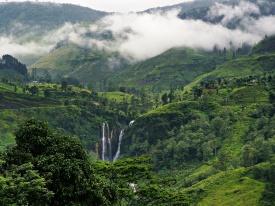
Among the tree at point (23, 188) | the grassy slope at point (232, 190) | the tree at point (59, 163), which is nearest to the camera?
the tree at point (23, 188)

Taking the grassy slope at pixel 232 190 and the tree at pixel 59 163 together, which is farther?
the grassy slope at pixel 232 190

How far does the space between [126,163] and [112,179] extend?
2410 mm

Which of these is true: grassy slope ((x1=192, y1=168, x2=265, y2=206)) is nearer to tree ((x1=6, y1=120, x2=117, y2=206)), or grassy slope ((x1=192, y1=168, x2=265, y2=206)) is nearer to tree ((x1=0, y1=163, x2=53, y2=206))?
tree ((x1=6, y1=120, x2=117, y2=206))

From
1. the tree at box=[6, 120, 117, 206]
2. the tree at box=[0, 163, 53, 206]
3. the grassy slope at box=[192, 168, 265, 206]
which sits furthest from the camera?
the grassy slope at box=[192, 168, 265, 206]

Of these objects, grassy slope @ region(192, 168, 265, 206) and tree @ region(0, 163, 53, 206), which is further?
grassy slope @ region(192, 168, 265, 206)

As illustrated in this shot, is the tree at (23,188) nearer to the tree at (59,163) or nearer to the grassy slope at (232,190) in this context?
the tree at (59,163)

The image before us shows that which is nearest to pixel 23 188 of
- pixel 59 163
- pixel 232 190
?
pixel 59 163

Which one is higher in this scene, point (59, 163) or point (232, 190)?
point (59, 163)

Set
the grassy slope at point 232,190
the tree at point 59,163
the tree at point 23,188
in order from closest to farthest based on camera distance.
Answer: the tree at point 23,188, the tree at point 59,163, the grassy slope at point 232,190

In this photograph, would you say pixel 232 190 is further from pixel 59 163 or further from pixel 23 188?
pixel 23 188

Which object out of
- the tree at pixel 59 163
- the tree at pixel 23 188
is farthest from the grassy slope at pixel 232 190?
the tree at pixel 23 188

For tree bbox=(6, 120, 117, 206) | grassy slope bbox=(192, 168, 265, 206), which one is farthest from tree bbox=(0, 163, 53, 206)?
grassy slope bbox=(192, 168, 265, 206)

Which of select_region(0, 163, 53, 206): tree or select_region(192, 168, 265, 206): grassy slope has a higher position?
select_region(0, 163, 53, 206): tree

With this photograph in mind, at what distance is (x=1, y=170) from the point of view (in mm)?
46312
